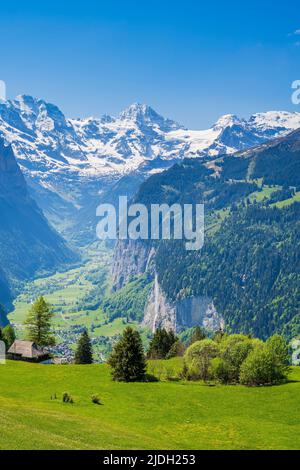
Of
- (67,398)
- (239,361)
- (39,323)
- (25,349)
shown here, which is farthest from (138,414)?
(39,323)

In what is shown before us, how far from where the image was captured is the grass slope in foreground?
45219mm

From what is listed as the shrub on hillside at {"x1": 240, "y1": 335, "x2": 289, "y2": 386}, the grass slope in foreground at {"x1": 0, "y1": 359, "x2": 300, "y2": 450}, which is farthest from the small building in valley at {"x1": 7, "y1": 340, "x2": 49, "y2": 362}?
the shrub on hillside at {"x1": 240, "y1": 335, "x2": 289, "y2": 386}

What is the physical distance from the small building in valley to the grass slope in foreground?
19711mm

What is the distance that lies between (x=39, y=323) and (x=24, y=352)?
33.1 feet

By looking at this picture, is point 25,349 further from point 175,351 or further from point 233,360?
point 233,360

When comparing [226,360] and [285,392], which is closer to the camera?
[285,392]

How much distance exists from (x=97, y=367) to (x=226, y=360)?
78.5ft

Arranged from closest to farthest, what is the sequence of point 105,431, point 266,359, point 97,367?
1. point 105,431
2. point 266,359
3. point 97,367

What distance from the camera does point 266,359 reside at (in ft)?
256
